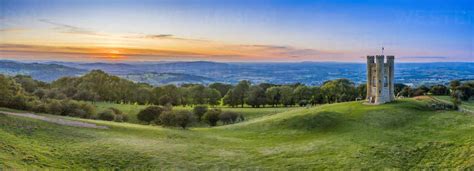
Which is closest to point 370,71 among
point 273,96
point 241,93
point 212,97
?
point 273,96

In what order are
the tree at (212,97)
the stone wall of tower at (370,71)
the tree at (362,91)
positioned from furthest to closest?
1. the tree at (212,97)
2. the tree at (362,91)
3. the stone wall of tower at (370,71)

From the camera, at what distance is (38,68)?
15438 centimetres

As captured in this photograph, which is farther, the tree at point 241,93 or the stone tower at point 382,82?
the tree at point 241,93

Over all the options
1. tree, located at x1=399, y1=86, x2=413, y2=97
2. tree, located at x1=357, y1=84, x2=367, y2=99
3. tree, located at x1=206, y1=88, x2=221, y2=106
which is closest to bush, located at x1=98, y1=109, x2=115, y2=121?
tree, located at x1=206, y1=88, x2=221, y2=106

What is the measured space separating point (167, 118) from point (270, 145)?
31422 millimetres

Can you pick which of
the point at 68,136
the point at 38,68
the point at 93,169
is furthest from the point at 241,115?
the point at 38,68

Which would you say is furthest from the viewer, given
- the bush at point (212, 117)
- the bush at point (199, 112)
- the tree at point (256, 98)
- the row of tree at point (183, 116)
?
the tree at point (256, 98)

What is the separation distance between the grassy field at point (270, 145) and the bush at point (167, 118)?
21798 millimetres

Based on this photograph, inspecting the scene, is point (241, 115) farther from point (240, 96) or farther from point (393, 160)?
point (393, 160)

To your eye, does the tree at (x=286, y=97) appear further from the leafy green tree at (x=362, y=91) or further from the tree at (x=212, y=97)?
the tree at (x=212, y=97)

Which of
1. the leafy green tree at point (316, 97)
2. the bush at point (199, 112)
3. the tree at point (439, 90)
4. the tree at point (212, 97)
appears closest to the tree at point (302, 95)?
the leafy green tree at point (316, 97)

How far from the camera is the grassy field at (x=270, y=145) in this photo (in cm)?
2806

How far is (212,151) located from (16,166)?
14807mm

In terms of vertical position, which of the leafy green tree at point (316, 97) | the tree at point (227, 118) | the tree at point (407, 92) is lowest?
the tree at point (227, 118)
